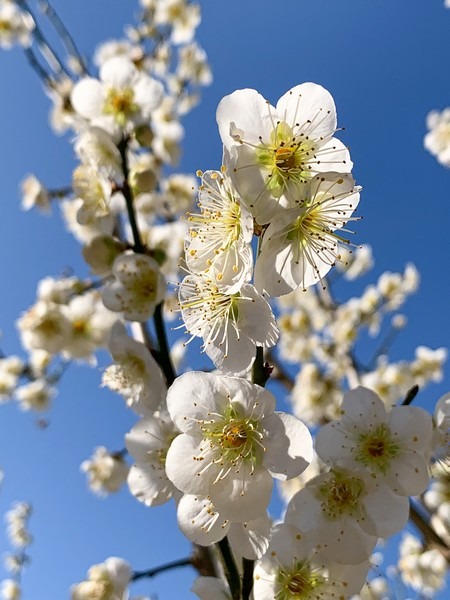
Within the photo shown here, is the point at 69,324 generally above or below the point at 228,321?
above

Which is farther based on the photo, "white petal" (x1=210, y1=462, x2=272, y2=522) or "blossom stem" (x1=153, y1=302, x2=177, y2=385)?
"blossom stem" (x1=153, y1=302, x2=177, y2=385)

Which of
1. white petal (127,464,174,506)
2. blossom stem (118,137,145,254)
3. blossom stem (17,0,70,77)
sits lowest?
white petal (127,464,174,506)

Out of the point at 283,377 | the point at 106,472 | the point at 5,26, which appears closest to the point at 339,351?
the point at 283,377

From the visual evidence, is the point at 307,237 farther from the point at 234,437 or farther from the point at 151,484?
the point at 151,484

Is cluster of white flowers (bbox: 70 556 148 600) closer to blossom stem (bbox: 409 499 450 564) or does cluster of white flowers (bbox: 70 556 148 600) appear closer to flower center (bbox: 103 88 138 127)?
blossom stem (bbox: 409 499 450 564)

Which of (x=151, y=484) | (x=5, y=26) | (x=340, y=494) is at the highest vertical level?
(x=5, y=26)

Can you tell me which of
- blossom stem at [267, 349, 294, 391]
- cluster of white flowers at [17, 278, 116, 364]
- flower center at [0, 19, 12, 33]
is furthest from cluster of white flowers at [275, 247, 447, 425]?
flower center at [0, 19, 12, 33]

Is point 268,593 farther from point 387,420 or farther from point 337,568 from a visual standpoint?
point 387,420

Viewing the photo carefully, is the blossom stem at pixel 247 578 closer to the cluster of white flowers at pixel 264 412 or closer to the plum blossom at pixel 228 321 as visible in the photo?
the cluster of white flowers at pixel 264 412
